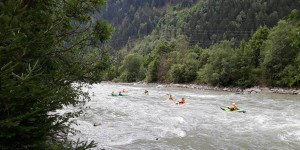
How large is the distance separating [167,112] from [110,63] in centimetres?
1313

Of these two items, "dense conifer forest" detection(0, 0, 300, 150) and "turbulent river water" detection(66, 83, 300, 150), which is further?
"turbulent river water" detection(66, 83, 300, 150)

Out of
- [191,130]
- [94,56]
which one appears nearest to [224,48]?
[191,130]

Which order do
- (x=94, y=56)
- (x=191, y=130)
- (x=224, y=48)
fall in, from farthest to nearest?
1. (x=224, y=48)
2. (x=191, y=130)
3. (x=94, y=56)

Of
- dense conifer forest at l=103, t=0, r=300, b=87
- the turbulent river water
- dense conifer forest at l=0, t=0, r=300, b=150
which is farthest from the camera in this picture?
dense conifer forest at l=103, t=0, r=300, b=87

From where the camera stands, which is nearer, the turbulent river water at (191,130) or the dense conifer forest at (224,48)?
the turbulent river water at (191,130)

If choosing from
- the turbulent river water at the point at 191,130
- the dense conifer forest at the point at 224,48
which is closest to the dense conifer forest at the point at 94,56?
the dense conifer forest at the point at 224,48

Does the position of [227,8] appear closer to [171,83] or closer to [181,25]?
[181,25]

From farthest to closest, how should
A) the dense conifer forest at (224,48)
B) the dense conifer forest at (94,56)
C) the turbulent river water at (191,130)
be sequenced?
the dense conifer forest at (224,48), the turbulent river water at (191,130), the dense conifer forest at (94,56)

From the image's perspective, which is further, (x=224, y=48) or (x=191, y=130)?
(x=224, y=48)

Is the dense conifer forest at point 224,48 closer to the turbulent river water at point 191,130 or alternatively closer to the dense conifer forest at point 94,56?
the dense conifer forest at point 94,56

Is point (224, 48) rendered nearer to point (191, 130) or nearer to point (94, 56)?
point (191, 130)

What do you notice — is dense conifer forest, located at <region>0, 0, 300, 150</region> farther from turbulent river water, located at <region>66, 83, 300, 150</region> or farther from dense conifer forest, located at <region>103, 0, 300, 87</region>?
turbulent river water, located at <region>66, 83, 300, 150</region>

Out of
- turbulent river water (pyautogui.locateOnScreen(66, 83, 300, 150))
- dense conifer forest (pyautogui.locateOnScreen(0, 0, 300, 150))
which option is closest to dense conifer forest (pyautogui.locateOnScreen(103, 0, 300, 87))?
dense conifer forest (pyautogui.locateOnScreen(0, 0, 300, 150))

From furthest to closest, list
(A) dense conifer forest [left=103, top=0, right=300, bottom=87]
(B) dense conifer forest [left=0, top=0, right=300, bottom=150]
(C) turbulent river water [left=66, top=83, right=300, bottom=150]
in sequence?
(A) dense conifer forest [left=103, top=0, right=300, bottom=87]
(C) turbulent river water [left=66, top=83, right=300, bottom=150]
(B) dense conifer forest [left=0, top=0, right=300, bottom=150]
